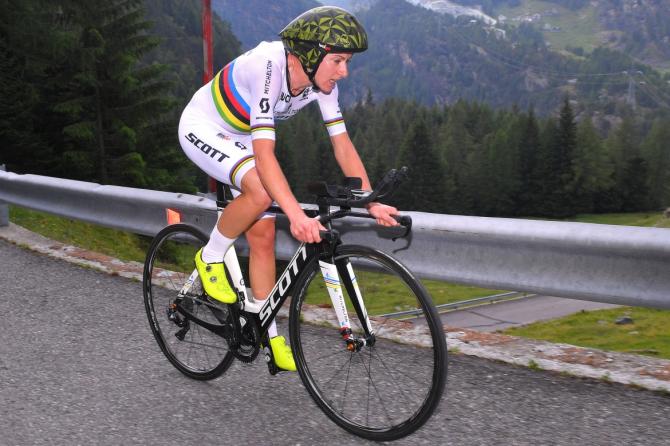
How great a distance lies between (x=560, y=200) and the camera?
4503 inches

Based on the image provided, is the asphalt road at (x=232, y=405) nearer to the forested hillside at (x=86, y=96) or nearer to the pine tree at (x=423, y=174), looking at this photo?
the forested hillside at (x=86, y=96)

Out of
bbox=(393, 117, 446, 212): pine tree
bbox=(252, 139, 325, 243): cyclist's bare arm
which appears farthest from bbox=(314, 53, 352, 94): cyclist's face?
bbox=(393, 117, 446, 212): pine tree

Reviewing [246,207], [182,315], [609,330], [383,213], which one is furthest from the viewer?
[609,330]

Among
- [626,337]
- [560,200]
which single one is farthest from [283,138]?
[626,337]

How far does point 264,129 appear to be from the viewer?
3279mm

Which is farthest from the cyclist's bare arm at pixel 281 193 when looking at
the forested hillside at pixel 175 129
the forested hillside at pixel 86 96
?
the forested hillside at pixel 86 96

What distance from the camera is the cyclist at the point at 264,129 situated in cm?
316

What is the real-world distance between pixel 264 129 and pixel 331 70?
0.40m

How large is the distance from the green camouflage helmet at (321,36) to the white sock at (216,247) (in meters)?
1.00

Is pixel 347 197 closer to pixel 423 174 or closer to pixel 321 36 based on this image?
pixel 321 36

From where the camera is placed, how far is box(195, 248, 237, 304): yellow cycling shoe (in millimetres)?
3734

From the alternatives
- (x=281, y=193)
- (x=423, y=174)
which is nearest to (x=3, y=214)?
(x=281, y=193)

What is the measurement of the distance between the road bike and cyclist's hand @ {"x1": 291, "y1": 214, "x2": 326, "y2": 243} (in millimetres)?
117

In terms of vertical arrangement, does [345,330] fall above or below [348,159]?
below
